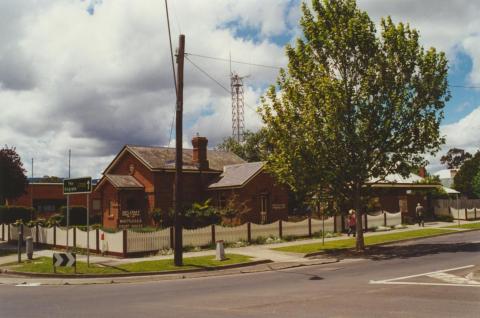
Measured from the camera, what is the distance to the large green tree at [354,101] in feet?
75.5

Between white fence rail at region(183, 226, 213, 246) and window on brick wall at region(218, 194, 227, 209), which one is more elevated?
window on brick wall at region(218, 194, 227, 209)

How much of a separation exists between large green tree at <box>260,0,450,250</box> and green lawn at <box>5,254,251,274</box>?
5.61 metres

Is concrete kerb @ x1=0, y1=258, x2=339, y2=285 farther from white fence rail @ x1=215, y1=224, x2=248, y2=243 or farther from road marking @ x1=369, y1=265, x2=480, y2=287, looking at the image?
white fence rail @ x1=215, y1=224, x2=248, y2=243

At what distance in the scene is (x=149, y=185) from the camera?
35656 mm

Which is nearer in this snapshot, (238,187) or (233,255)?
(233,255)

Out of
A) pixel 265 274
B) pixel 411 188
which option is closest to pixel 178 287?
pixel 265 274

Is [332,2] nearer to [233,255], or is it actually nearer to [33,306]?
[233,255]

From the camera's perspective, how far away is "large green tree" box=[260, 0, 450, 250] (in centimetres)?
2302

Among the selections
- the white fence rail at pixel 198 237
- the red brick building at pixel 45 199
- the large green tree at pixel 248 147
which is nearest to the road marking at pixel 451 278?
the white fence rail at pixel 198 237

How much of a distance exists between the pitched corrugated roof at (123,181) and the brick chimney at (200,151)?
179 inches

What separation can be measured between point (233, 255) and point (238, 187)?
12.3 m

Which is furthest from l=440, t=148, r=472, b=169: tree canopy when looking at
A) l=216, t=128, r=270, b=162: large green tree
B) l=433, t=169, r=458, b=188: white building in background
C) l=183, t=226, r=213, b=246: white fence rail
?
l=183, t=226, r=213, b=246: white fence rail

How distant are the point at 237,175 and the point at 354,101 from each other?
15.0 metres

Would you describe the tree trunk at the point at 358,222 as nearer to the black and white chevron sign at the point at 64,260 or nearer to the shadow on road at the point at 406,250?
the shadow on road at the point at 406,250
